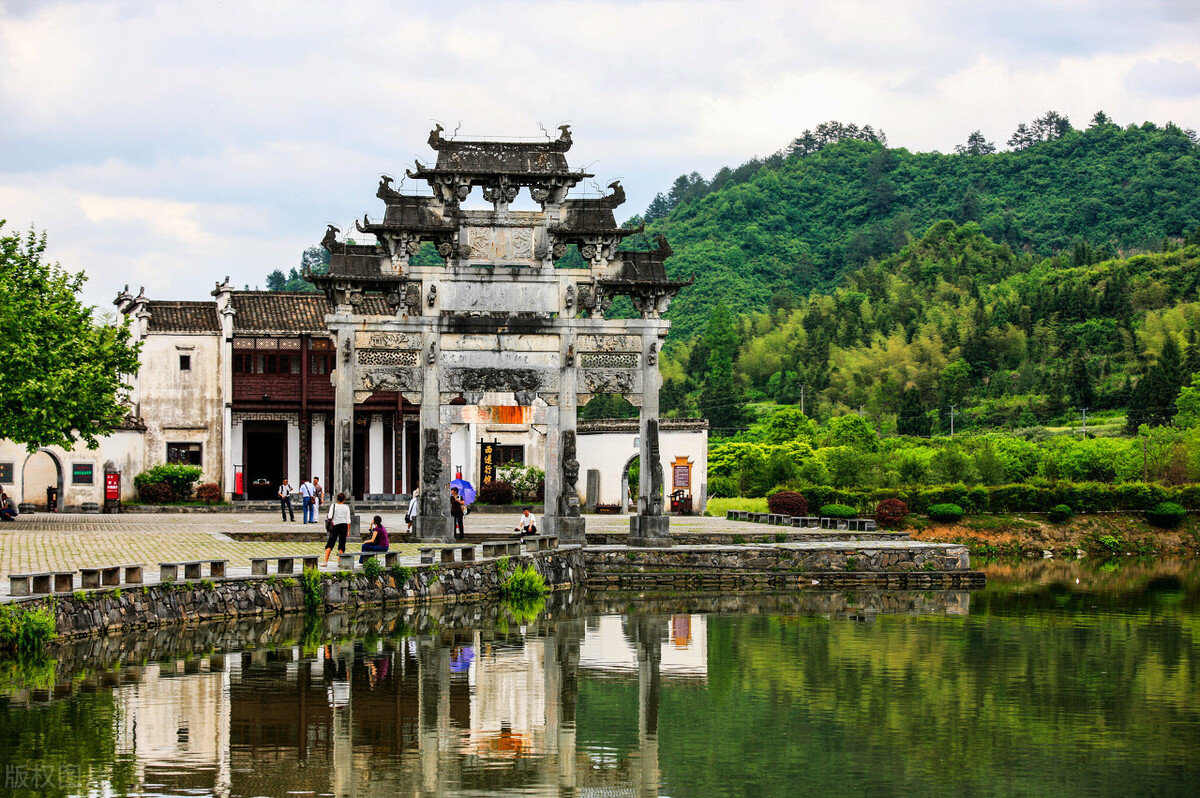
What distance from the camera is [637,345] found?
111ft

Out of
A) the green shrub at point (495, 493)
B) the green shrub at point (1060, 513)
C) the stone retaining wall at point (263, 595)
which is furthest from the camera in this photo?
the green shrub at point (495, 493)

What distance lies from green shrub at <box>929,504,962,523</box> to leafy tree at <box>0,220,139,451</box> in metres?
25.1

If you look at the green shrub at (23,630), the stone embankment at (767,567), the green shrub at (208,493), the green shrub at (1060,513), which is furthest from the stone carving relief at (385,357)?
the green shrub at (1060,513)

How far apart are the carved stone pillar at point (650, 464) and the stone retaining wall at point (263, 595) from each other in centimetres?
357

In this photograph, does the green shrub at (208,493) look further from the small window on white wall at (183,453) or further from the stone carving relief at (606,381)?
the stone carving relief at (606,381)

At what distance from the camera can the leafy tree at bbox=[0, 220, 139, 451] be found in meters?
37.2

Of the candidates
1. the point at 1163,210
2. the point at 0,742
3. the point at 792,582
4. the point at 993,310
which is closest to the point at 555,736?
the point at 0,742

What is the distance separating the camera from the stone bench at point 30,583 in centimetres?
1928

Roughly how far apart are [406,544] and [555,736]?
57.1 ft

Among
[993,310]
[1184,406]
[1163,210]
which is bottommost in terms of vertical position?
[1184,406]

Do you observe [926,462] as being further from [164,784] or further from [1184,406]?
[164,784]

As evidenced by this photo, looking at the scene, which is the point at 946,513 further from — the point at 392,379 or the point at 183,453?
the point at 183,453

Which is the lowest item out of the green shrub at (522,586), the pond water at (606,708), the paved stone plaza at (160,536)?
the pond water at (606,708)

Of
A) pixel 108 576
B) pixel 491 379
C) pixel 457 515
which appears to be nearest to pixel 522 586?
pixel 457 515
